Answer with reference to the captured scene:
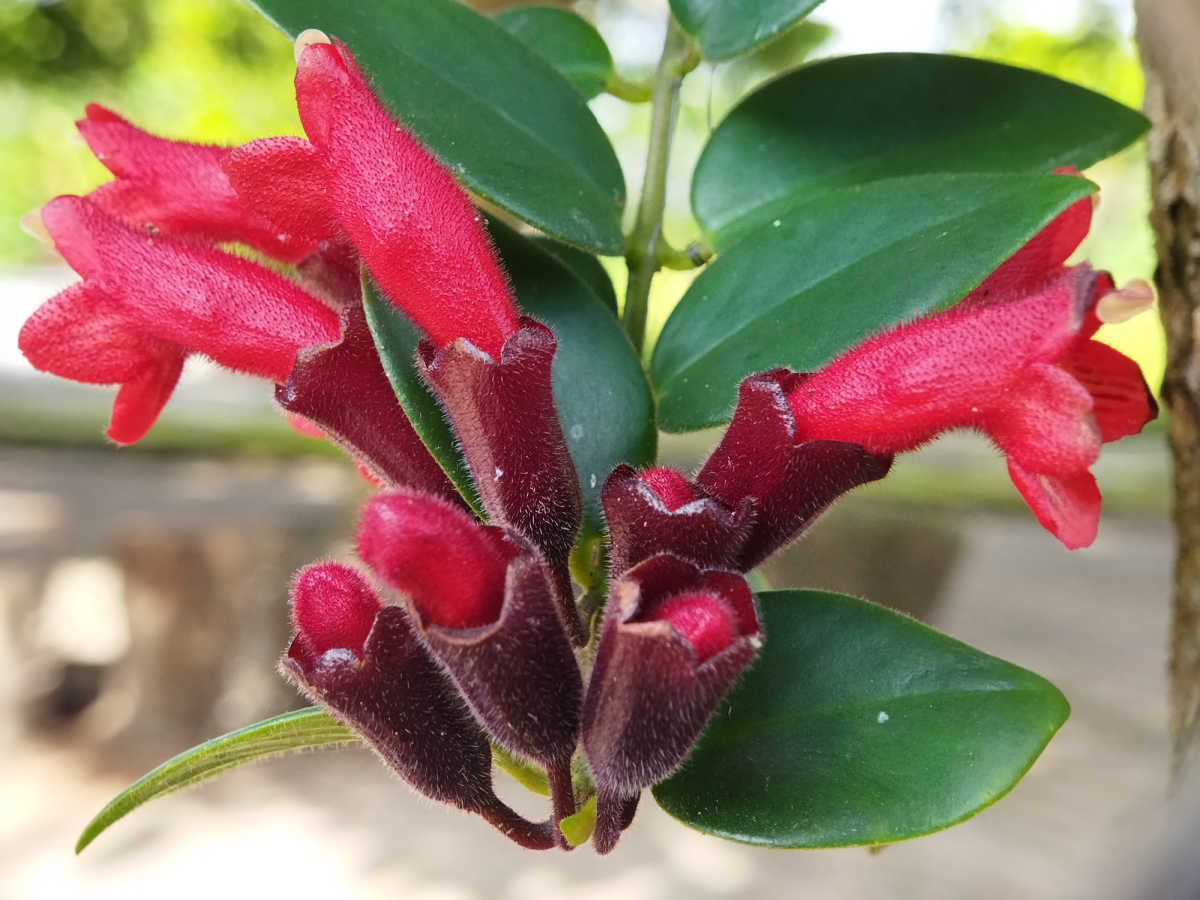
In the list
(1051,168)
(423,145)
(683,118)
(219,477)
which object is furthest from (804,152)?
(219,477)

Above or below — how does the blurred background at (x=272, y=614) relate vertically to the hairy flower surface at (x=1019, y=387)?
below

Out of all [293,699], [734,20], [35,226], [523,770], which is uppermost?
[734,20]

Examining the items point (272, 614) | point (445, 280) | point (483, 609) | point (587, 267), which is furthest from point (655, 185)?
point (272, 614)

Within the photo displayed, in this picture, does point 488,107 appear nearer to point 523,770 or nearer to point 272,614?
point 523,770

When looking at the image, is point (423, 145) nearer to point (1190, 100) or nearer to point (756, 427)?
point (756, 427)

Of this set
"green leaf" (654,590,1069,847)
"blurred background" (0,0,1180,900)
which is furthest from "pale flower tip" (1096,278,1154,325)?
"blurred background" (0,0,1180,900)

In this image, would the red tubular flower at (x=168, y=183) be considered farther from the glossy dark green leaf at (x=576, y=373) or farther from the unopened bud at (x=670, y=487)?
the unopened bud at (x=670, y=487)

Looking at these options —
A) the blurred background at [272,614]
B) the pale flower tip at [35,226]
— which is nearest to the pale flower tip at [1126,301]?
the pale flower tip at [35,226]
